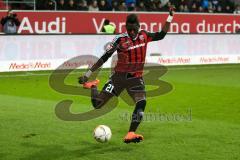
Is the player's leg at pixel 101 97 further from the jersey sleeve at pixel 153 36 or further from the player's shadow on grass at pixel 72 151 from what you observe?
the jersey sleeve at pixel 153 36

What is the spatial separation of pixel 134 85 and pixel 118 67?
1.57 ft

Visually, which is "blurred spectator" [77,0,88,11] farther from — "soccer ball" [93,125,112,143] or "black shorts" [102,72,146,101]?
"soccer ball" [93,125,112,143]

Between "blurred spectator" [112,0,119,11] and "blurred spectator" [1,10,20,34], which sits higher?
"blurred spectator" [112,0,119,11]

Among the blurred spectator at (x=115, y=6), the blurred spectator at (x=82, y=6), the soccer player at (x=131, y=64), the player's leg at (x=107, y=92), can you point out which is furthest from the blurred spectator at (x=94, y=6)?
the soccer player at (x=131, y=64)

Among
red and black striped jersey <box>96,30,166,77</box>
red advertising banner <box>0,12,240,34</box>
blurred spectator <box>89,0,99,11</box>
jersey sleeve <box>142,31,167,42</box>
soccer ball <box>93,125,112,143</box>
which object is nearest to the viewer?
soccer ball <box>93,125,112,143</box>

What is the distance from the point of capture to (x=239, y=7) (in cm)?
3619

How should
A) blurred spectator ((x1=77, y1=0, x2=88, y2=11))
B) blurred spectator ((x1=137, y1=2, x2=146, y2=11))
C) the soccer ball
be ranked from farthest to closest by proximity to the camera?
blurred spectator ((x1=137, y1=2, x2=146, y2=11)), blurred spectator ((x1=77, y1=0, x2=88, y2=11)), the soccer ball

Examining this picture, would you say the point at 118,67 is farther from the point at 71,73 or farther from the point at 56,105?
the point at 71,73

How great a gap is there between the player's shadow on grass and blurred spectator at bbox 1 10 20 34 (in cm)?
1621

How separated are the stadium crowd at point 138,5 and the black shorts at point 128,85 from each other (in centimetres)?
1515

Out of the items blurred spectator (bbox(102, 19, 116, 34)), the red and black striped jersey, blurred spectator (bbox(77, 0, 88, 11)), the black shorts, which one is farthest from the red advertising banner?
the red and black striped jersey

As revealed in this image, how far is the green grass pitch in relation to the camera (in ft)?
29.9

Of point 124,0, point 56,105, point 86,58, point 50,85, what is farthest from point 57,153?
point 124,0

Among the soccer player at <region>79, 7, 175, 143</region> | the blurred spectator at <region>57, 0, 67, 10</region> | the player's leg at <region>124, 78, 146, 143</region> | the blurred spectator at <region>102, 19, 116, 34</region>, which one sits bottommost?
the player's leg at <region>124, 78, 146, 143</region>
